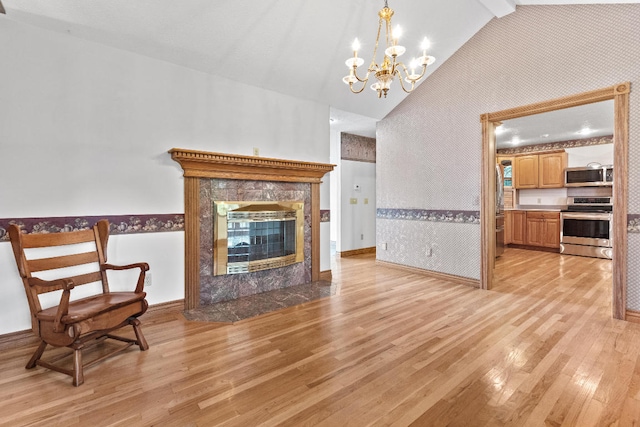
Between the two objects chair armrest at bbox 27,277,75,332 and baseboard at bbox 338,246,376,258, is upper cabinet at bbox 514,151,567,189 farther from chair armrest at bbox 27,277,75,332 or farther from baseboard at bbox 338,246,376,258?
chair armrest at bbox 27,277,75,332

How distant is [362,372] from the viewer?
6.77 ft

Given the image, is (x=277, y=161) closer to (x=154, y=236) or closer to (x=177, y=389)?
(x=154, y=236)

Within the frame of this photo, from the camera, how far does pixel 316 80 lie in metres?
4.04

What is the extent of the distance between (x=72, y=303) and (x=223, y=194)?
5.60 ft

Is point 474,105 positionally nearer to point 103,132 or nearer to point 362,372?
point 362,372

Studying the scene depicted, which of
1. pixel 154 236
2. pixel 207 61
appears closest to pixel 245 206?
pixel 154 236

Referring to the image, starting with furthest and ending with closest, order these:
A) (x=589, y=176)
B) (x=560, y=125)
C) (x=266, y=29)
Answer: (x=589, y=176) < (x=560, y=125) < (x=266, y=29)

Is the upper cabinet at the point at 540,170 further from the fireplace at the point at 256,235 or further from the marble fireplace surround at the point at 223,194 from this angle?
the fireplace at the point at 256,235

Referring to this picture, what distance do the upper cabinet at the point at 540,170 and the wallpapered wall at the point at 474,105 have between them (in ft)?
13.8

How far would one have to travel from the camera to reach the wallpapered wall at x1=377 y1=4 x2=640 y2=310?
304 centimetres

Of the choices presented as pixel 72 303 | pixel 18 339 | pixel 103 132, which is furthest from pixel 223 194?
pixel 18 339

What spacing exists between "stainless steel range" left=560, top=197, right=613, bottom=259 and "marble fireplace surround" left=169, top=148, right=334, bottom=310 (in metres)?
5.65

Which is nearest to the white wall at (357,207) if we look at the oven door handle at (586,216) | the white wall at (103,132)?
the white wall at (103,132)

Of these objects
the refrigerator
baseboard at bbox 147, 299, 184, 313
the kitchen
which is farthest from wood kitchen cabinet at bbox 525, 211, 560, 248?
baseboard at bbox 147, 299, 184, 313
